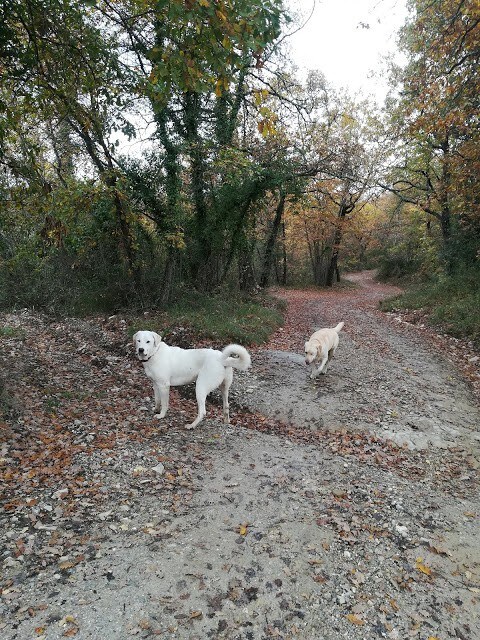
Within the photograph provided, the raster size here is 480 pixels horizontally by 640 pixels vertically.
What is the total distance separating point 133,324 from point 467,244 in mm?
13777

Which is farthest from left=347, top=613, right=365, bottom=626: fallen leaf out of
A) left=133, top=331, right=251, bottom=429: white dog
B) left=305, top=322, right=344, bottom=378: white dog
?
left=305, top=322, right=344, bottom=378: white dog

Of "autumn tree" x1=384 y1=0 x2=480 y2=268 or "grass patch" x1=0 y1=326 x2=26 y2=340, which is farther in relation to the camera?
"grass patch" x1=0 y1=326 x2=26 y2=340

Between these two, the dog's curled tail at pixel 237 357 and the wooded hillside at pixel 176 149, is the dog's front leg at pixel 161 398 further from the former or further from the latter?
the wooded hillside at pixel 176 149

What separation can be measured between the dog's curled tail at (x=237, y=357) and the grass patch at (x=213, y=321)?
12.5 feet

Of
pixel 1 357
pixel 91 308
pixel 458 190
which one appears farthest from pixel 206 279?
pixel 458 190

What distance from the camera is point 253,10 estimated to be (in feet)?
10.1

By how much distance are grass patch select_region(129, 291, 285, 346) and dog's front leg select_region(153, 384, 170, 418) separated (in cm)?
319

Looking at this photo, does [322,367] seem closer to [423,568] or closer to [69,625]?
[423,568]

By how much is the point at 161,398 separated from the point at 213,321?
493 centimetres

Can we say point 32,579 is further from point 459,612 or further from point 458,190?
point 458,190

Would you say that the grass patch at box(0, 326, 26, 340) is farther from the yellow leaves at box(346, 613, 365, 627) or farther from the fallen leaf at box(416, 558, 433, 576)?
the fallen leaf at box(416, 558, 433, 576)

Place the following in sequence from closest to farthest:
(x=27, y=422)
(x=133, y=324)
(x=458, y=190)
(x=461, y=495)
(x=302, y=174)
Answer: (x=461, y=495), (x=27, y=422), (x=133, y=324), (x=458, y=190), (x=302, y=174)

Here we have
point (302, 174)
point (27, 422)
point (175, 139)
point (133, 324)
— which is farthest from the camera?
point (302, 174)

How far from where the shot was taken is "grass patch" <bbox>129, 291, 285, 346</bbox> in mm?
10031
